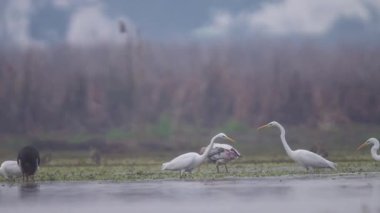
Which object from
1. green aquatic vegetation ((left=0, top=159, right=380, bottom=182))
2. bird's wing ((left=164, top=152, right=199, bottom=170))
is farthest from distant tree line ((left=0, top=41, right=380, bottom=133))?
bird's wing ((left=164, top=152, right=199, bottom=170))

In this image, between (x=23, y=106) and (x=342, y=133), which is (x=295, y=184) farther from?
(x=23, y=106)

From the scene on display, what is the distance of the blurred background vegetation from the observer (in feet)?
145

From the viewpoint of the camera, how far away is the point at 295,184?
2172cm

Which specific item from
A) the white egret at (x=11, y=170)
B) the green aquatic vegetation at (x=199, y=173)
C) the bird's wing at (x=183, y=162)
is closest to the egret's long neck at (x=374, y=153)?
the green aquatic vegetation at (x=199, y=173)

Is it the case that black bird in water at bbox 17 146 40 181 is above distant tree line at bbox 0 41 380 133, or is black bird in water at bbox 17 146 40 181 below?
below

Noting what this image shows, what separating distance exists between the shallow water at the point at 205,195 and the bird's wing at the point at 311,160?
1.84m

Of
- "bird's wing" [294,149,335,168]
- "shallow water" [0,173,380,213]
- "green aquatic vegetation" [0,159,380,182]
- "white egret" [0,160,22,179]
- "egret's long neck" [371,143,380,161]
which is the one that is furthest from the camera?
"egret's long neck" [371,143,380,161]

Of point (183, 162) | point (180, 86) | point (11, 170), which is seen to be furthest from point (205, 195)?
point (180, 86)

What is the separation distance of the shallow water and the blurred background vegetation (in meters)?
19.9

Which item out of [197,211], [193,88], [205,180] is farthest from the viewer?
[193,88]

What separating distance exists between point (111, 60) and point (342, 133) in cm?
1056

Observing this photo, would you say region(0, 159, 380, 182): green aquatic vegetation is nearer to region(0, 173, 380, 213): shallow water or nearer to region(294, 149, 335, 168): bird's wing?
region(294, 149, 335, 168): bird's wing

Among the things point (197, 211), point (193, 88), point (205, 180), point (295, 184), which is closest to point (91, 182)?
point (205, 180)

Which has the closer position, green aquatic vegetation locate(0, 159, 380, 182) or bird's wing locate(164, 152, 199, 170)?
green aquatic vegetation locate(0, 159, 380, 182)
